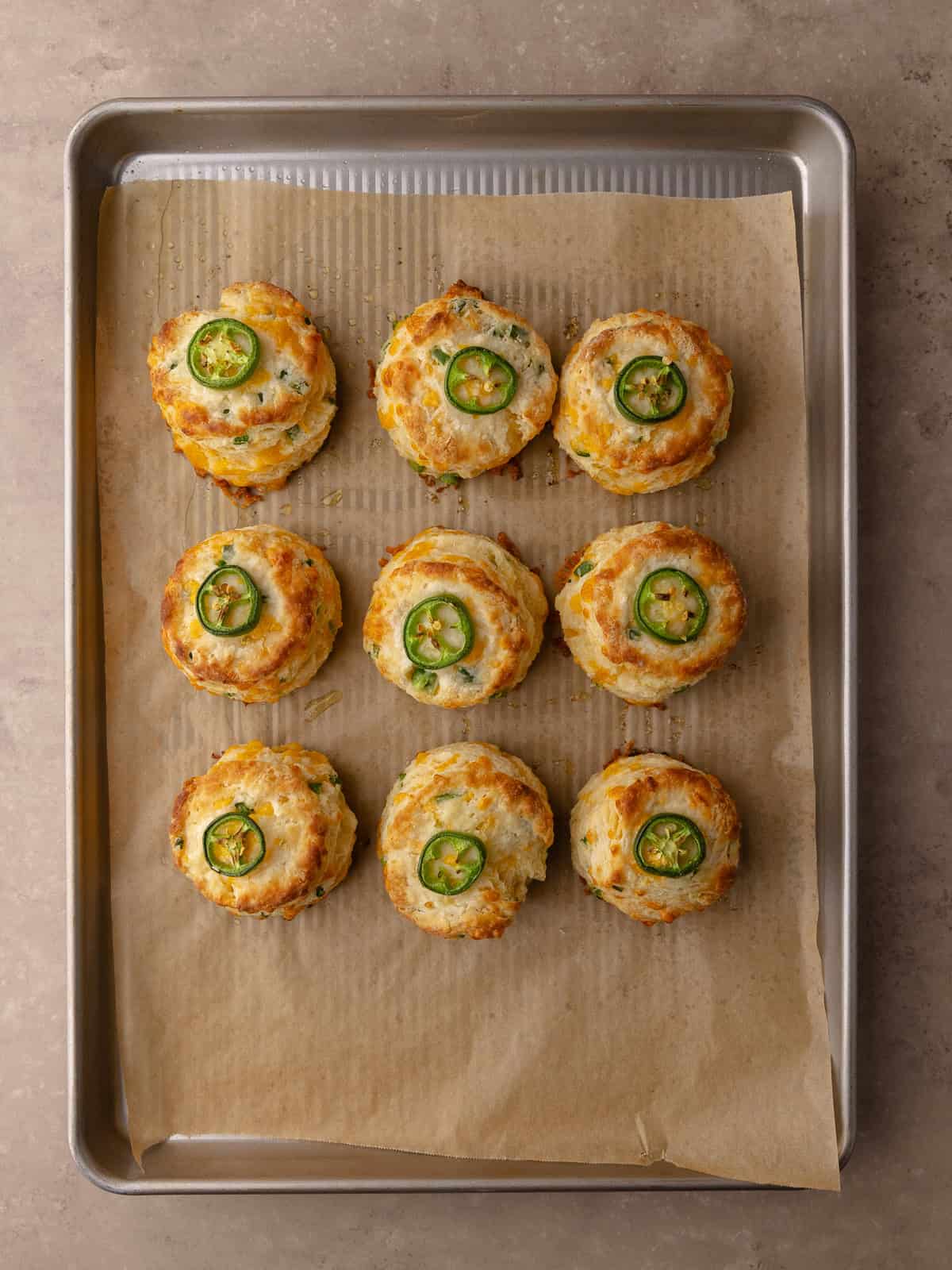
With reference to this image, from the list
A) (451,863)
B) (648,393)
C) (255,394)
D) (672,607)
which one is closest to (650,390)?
(648,393)

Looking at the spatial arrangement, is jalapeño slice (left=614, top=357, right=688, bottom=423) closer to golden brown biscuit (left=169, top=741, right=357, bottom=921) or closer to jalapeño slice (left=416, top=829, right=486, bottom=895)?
jalapeño slice (left=416, top=829, right=486, bottom=895)

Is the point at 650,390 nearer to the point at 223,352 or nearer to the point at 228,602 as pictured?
the point at 223,352

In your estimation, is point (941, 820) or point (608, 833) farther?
point (941, 820)

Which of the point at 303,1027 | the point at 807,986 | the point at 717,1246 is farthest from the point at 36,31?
the point at 717,1246

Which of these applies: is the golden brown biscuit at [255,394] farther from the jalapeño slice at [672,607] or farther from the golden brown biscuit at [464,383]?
the jalapeño slice at [672,607]

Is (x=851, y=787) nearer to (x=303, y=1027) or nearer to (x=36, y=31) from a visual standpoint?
(x=303, y=1027)

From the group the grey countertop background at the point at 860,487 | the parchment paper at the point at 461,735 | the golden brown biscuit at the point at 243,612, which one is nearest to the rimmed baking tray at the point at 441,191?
the parchment paper at the point at 461,735
